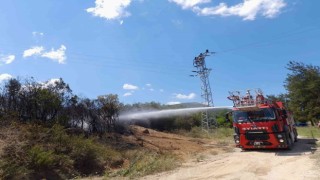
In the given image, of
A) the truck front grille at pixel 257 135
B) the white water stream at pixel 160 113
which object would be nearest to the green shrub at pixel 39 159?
the truck front grille at pixel 257 135

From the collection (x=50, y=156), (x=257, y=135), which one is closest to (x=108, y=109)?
(x=50, y=156)

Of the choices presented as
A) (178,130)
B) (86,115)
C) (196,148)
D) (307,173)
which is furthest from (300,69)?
(307,173)

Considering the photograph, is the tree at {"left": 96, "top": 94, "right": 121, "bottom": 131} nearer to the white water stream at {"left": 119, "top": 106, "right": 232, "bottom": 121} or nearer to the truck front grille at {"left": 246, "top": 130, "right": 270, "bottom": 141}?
the white water stream at {"left": 119, "top": 106, "right": 232, "bottom": 121}

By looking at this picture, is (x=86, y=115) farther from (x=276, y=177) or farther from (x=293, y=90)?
(x=293, y=90)

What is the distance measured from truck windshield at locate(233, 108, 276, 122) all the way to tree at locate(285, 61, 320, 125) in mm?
30331

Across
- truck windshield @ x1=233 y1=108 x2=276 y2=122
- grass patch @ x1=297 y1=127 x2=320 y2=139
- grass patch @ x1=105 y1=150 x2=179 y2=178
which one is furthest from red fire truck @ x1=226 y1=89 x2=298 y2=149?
grass patch @ x1=297 y1=127 x2=320 y2=139

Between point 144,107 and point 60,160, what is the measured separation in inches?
1113

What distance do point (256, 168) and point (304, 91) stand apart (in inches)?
1525

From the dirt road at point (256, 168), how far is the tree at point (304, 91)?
32.3 m

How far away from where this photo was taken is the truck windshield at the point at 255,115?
813 inches

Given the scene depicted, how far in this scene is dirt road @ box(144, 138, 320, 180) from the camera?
532 inches

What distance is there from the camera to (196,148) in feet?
84.8

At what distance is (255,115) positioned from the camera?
21062 millimetres

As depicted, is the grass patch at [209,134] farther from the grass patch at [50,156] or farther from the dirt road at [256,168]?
the grass patch at [50,156]
